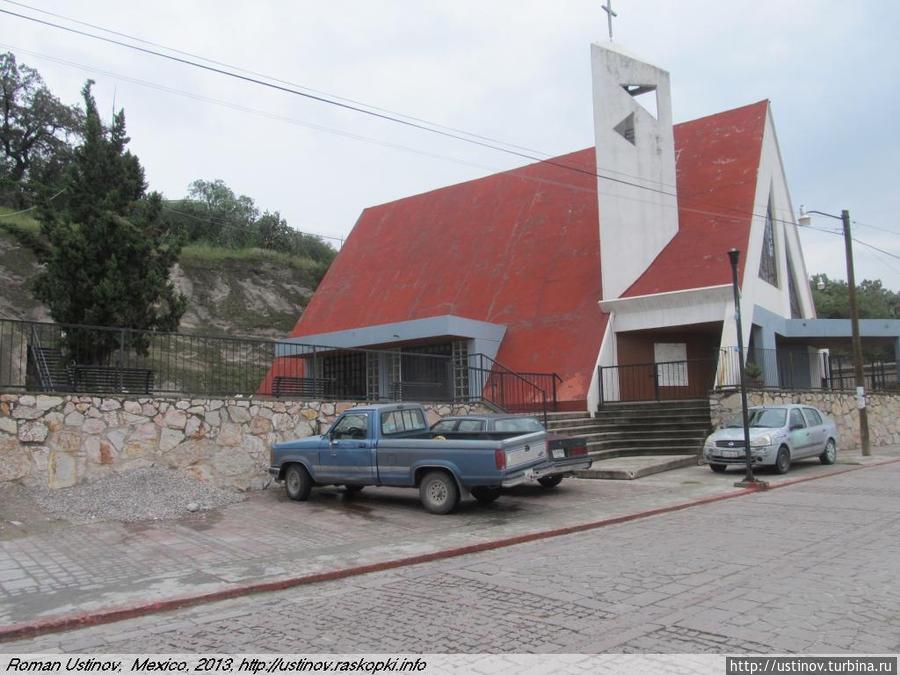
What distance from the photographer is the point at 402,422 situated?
39.7ft

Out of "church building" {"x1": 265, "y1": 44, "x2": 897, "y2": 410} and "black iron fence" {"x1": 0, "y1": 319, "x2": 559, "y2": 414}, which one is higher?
"church building" {"x1": 265, "y1": 44, "x2": 897, "y2": 410}

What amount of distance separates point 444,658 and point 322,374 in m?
22.0

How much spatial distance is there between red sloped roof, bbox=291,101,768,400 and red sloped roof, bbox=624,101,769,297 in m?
0.05

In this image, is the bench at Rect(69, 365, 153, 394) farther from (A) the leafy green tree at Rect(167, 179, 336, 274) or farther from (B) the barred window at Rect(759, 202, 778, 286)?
(A) the leafy green tree at Rect(167, 179, 336, 274)

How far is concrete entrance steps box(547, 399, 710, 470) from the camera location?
18.1 metres

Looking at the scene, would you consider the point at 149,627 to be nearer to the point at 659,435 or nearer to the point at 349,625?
the point at 349,625

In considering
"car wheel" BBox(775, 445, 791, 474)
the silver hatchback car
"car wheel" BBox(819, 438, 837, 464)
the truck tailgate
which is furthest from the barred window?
the truck tailgate

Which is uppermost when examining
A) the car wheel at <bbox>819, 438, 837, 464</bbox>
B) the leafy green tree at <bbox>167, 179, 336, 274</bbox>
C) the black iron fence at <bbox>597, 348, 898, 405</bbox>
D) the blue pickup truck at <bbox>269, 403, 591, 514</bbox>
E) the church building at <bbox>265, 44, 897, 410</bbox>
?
the leafy green tree at <bbox>167, 179, 336, 274</bbox>

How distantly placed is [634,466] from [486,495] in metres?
5.04

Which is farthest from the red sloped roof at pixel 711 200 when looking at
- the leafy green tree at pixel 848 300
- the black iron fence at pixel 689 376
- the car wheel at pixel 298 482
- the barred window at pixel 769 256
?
the leafy green tree at pixel 848 300

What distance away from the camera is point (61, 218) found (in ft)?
54.0

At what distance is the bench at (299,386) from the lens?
595 inches

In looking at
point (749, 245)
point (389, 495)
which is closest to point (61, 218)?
point (389, 495)

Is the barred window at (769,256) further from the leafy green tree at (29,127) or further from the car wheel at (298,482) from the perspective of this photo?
the leafy green tree at (29,127)
